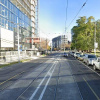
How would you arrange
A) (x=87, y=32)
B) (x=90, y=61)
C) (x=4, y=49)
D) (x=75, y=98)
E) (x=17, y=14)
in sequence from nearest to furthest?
(x=75, y=98), (x=90, y=61), (x=4, y=49), (x=17, y=14), (x=87, y=32)

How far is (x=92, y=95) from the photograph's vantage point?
22.2 ft

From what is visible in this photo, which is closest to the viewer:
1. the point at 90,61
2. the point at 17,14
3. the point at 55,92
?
the point at 55,92

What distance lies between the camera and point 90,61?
19219 mm

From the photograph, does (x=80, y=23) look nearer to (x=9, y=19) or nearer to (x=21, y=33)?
(x=21, y=33)

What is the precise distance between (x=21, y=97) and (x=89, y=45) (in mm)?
39768

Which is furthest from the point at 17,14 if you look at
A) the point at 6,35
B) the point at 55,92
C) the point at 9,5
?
the point at 55,92

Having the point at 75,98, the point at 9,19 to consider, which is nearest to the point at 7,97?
the point at 75,98

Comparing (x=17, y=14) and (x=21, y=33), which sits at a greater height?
(x=17, y=14)

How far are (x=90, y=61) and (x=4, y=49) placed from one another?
22185 mm

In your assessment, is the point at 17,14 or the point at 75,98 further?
the point at 17,14

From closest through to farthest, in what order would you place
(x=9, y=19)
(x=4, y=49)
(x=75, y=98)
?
(x=75, y=98) < (x=4, y=49) < (x=9, y=19)

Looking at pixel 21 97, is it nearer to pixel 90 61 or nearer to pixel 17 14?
pixel 90 61

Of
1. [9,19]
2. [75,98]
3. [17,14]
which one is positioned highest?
[17,14]

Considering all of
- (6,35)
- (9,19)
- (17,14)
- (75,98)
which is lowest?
(75,98)
